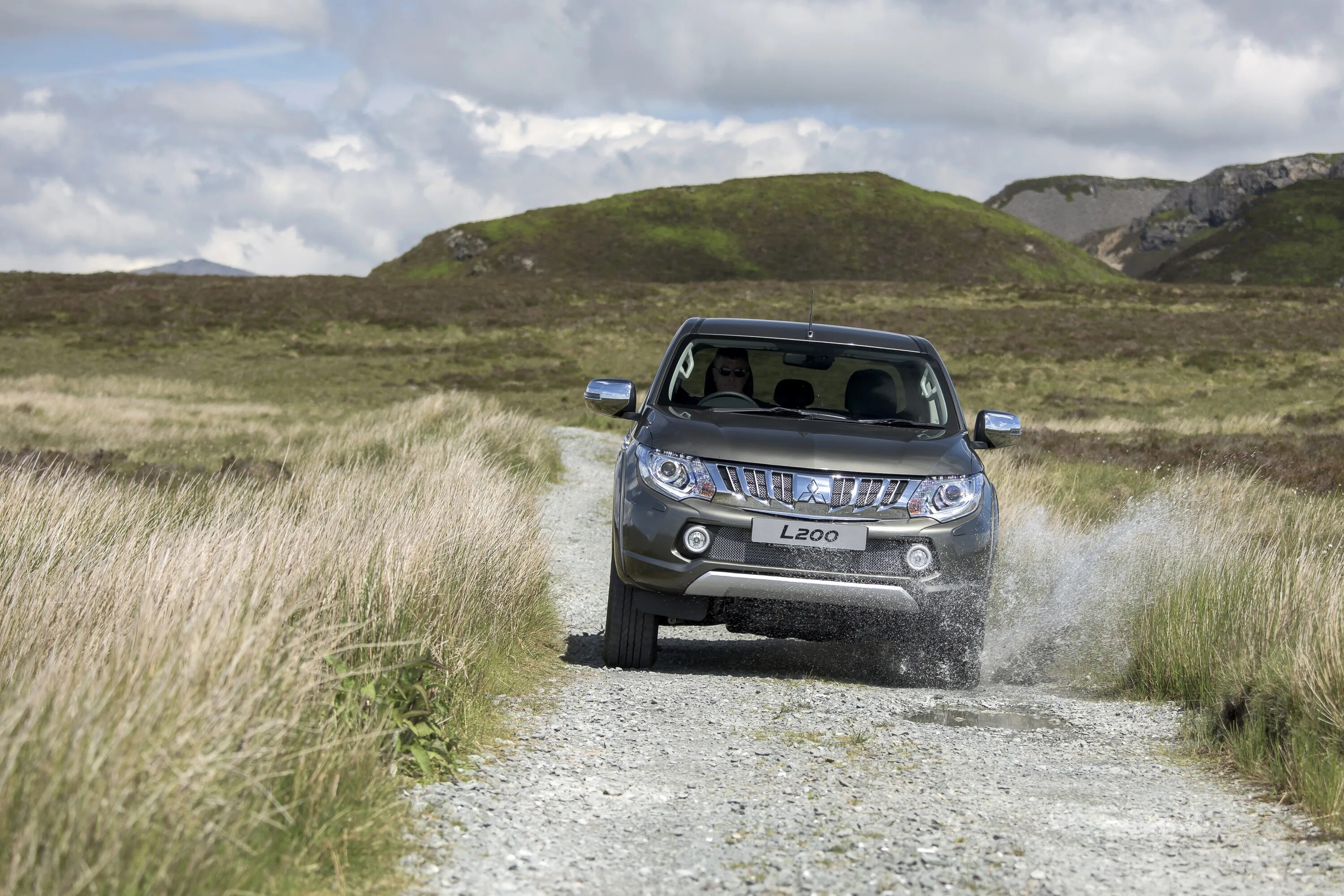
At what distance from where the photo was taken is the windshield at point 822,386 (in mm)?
7254

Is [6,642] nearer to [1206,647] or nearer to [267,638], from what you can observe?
[267,638]

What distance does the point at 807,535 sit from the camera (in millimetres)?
6113

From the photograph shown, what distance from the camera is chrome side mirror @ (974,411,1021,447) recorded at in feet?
23.3

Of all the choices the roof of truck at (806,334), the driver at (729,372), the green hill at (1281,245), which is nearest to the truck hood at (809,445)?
the roof of truck at (806,334)

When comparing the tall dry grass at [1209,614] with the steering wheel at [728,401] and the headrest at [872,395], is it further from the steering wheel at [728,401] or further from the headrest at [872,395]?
the steering wheel at [728,401]

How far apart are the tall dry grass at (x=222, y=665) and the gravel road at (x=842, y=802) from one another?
354 millimetres

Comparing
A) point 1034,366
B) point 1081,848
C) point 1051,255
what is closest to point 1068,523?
point 1081,848

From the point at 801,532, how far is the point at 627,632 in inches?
43.8

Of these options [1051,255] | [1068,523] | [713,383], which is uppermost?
[1051,255]

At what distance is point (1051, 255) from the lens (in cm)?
11994

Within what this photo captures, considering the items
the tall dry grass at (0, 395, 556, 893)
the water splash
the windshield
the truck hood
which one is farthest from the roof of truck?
the water splash

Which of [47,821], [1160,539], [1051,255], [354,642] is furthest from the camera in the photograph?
[1051,255]

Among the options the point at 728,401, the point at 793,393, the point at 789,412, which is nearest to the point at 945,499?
the point at 789,412

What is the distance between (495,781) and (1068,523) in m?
9.27
